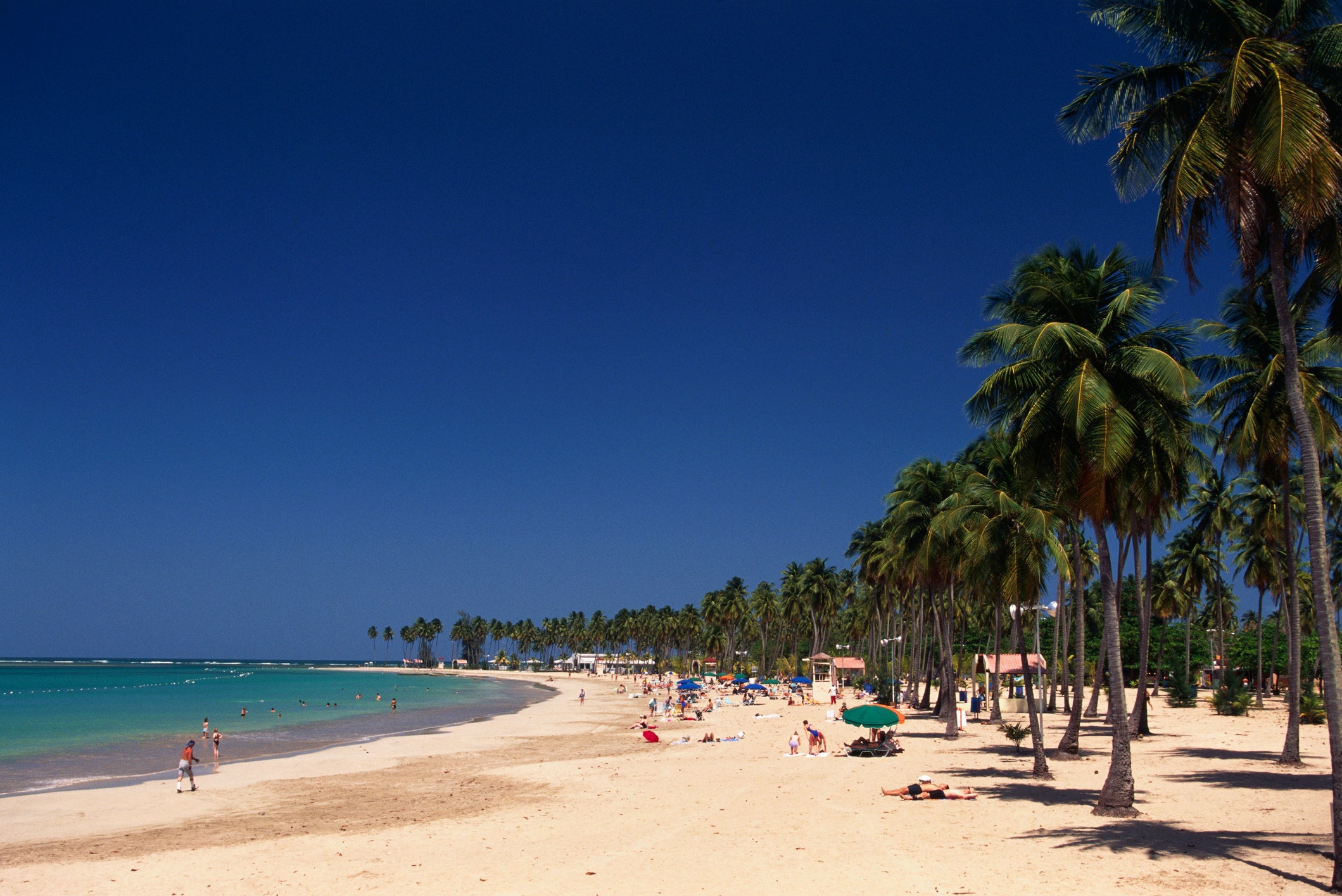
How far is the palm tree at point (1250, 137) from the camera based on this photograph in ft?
35.1

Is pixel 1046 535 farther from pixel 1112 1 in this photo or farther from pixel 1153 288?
pixel 1112 1

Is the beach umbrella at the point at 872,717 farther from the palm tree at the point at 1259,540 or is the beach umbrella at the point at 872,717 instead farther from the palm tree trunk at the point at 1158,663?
the palm tree trunk at the point at 1158,663

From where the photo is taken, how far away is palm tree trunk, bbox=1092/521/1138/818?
53.9 feet

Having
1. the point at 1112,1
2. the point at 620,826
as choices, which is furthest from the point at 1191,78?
the point at 620,826

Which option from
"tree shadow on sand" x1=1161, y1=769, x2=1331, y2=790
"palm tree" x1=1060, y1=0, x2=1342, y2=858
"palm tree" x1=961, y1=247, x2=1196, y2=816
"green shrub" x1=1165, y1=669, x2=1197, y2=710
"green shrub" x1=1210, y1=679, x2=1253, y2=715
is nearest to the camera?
"palm tree" x1=1060, y1=0, x2=1342, y2=858

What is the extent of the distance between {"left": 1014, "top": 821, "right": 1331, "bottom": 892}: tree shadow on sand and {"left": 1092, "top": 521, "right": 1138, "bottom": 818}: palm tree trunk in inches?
23.2

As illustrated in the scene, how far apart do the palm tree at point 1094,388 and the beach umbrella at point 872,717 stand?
11051 millimetres

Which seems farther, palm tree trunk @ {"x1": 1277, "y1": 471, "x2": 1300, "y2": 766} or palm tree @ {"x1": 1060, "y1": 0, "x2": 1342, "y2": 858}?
palm tree trunk @ {"x1": 1277, "y1": 471, "x2": 1300, "y2": 766}

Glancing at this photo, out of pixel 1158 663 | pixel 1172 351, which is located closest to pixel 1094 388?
pixel 1172 351

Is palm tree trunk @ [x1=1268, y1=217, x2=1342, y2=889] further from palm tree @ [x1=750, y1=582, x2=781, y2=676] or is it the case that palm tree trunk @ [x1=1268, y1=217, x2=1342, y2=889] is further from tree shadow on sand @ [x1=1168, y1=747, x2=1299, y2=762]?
palm tree @ [x1=750, y1=582, x2=781, y2=676]

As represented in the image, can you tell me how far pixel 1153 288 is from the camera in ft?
56.5

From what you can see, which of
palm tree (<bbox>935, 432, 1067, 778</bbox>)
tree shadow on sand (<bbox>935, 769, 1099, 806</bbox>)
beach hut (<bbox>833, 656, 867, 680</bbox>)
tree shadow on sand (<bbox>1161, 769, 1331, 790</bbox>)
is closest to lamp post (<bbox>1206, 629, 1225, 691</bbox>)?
beach hut (<bbox>833, 656, 867, 680</bbox>)

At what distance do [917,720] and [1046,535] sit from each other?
22361 millimetres

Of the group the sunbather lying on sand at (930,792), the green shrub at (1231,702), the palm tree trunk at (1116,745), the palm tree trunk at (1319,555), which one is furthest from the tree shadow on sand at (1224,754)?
the palm tree trunk at (1319,555)
